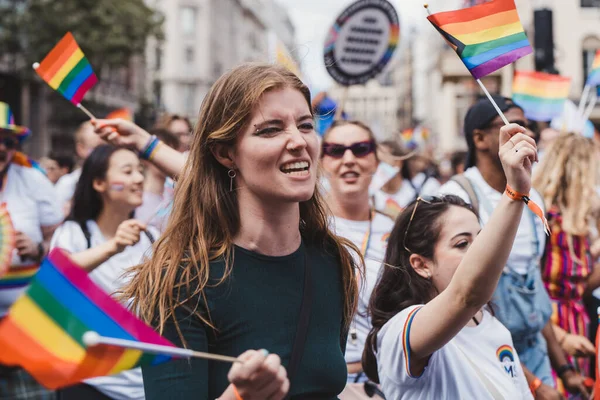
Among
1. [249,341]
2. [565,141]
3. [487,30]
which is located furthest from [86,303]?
[565,141]

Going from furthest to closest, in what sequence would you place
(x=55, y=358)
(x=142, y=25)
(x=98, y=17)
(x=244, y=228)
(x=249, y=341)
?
(x=142, y=25) < (x=98, y=17) < (x=244, y=228) < (x=249, y=341) < (x=55, y=358)

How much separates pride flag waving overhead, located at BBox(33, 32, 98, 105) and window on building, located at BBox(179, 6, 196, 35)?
63.4m

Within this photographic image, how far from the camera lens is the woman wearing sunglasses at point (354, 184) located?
4.30 meters

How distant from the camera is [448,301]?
225 cm

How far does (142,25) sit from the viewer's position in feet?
93.1

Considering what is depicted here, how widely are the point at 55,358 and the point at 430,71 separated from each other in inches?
2430

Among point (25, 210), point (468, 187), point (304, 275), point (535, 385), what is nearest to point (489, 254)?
point (304, 275)

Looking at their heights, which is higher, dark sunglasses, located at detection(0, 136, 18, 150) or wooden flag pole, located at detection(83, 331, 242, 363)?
dark sunglasses, located at detection(0, 136, 18, 150)

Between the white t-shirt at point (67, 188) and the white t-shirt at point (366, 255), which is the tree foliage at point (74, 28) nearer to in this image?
the white t-shirt at point (67, 188)

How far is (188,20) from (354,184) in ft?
209

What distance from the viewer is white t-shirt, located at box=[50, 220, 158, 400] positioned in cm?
381

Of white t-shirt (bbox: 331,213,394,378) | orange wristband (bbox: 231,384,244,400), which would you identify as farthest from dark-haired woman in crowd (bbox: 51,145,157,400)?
orange wristband (bbox: 231,384,244,400)

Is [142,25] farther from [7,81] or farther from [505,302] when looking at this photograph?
[505,302]

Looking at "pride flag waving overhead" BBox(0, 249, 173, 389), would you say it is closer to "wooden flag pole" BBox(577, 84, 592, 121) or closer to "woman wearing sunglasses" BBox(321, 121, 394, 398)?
"woman wearing sunglasses" BBox(321, 121, 394, 398)
